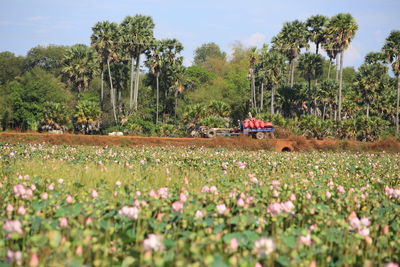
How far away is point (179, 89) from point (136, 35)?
895 cm

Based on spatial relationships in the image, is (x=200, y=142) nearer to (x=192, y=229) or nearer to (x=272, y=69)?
(x=192, y=229)

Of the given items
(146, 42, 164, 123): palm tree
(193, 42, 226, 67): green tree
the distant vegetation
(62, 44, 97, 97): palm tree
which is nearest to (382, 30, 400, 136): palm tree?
the distant vegetation

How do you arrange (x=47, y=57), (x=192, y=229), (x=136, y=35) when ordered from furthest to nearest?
(x=47, y=57), (x=136, y=35), (x=192, y=229)

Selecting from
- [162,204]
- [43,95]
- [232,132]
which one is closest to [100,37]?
[43,95]

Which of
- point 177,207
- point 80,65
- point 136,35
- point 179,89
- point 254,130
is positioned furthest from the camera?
point 179,89

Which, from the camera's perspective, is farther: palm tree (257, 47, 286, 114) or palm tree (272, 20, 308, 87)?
palm tree (272, 20, 308, 87)

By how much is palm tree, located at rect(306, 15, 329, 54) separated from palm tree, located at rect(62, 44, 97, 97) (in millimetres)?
27787

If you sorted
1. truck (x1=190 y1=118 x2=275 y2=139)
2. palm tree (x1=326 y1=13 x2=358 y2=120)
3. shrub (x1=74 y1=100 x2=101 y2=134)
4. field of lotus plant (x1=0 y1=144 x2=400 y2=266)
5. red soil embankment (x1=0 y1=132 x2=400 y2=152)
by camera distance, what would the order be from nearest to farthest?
1. field of lotus plant (x1=0 y1=144 x2=400 y2=266)
2. red soil embankment (x1=0 y1=132 x2=400 y2=152)
3. truck (x1=190 y1=118 x2=275 y2=139)
4. shrub (x1=74 y1=100 x2=101 y2=134)
5. palm tree (x1=326 y1=13 x2=358 y2=120)

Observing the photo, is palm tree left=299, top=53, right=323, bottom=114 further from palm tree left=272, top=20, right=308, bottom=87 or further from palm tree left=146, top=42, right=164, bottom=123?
palm tree left=146, top=42, right=164, bottom=123

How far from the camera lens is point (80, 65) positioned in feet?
158

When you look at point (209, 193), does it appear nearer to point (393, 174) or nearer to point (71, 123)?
point (393, 174)

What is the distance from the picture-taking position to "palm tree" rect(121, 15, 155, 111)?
44781 millimetres

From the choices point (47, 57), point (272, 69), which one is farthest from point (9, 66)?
point (272, 69)

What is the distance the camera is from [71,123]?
39.8 metres
